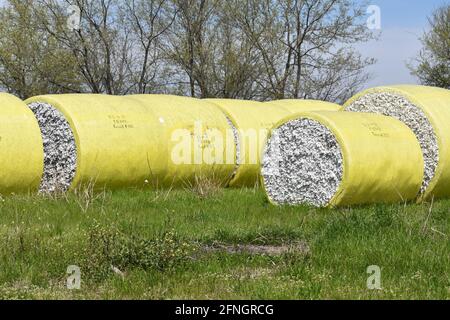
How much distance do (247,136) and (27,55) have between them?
20613 mm

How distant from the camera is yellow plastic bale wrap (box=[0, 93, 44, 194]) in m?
11.5

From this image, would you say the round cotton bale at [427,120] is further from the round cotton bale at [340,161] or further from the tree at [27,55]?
the tree at [27,55]

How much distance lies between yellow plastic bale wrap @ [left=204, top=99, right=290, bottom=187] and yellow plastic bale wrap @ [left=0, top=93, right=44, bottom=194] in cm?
401

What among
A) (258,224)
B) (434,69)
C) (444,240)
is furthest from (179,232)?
(434,69)

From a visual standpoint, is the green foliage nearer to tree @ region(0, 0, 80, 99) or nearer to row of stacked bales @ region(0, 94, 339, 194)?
row of stacked bales @ region(0, 94, 339, 194)

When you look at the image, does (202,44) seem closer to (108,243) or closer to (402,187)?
(402,187)

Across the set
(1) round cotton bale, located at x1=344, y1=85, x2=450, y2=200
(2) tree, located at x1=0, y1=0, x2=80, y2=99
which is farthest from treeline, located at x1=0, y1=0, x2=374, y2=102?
(1) round cotton bale, located at x1=344, y1=85, x2=450, y2=200

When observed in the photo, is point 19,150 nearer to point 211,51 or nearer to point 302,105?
point 302,105

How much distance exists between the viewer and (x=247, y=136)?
14.4 m

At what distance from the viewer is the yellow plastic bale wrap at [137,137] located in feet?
39.1

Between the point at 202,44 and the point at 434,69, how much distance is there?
525 inches

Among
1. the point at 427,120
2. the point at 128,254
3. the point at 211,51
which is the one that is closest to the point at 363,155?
the point at 427,120

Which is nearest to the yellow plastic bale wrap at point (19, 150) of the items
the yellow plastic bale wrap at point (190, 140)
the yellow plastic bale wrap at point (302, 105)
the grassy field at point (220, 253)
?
the grassy field at point (220, 253)

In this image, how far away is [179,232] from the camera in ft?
27.1
